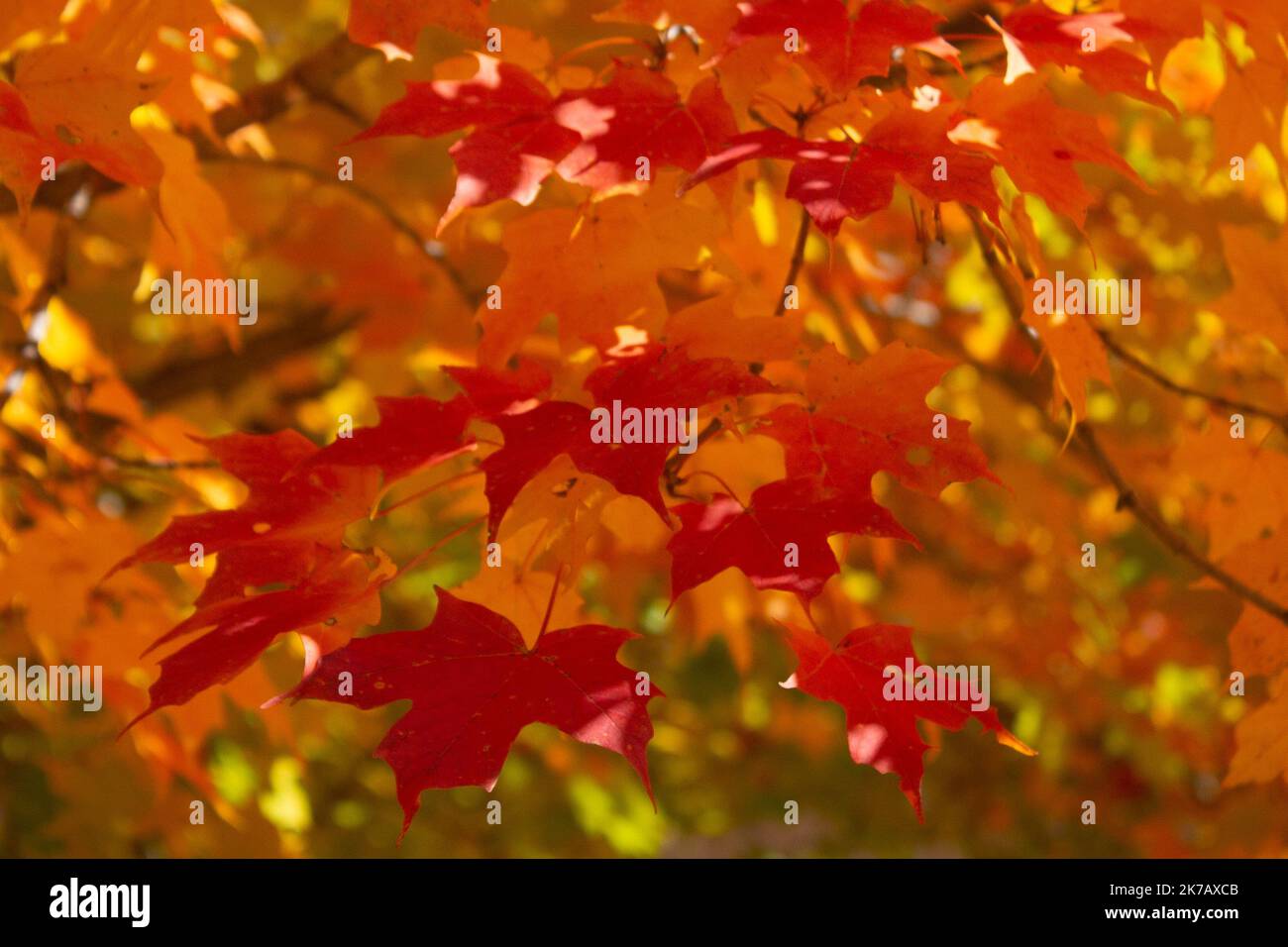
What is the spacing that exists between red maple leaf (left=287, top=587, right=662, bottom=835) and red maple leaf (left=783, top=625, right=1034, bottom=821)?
16 centimetres

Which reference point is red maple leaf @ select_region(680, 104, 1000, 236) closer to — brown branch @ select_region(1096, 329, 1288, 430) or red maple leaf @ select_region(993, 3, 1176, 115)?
red maple leaf @ select_region(993, 3, 1176, 115)

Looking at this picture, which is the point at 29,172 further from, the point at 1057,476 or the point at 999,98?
the point at 1057,476

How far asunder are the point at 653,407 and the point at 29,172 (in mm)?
491

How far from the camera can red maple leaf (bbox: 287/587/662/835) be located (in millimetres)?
832

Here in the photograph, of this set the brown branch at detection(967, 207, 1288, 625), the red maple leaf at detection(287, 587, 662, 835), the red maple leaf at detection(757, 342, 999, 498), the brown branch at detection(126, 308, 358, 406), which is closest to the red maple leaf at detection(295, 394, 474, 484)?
the red maple leaf at detection(287, 587, 662, 835)

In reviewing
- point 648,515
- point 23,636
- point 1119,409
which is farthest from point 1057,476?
point 23,636

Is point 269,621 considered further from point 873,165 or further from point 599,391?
point 873,165

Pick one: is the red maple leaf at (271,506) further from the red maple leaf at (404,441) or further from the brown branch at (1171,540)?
the brown branch at (1171,540)

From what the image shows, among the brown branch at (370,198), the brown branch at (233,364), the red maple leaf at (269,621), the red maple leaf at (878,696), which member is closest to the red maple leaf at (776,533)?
the red maple leaf at (878,696)

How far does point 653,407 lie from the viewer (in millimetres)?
863

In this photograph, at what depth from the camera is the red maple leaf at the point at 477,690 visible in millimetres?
832

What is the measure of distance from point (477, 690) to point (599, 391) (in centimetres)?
22

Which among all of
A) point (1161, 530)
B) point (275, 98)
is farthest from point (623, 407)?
point (275, 98)

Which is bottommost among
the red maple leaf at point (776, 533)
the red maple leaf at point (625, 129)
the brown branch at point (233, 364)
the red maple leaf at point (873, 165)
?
the red maple leaf at point (776, 533)
